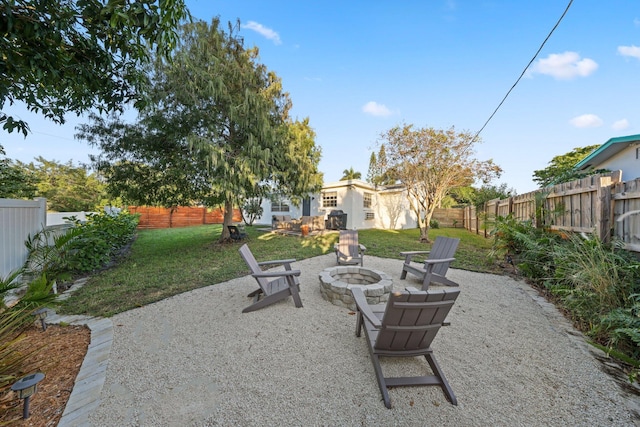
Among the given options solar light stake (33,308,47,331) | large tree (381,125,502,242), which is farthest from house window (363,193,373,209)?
solar light stake (33,308,47,331)

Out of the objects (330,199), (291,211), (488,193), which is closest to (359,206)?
(330,199)

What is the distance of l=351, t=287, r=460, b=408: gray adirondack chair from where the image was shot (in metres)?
1.88

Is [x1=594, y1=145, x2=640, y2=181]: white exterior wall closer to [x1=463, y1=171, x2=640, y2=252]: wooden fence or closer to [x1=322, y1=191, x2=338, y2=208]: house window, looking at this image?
[x1=463, y1=171, x2=640, y2=252]: wooden fence

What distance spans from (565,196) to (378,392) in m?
5.40

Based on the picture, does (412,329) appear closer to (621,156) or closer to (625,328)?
(625,328)

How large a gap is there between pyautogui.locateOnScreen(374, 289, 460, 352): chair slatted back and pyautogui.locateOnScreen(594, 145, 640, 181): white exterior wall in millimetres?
10001

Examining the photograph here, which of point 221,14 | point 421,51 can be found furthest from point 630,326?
point 221,14

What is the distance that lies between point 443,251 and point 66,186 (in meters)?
18.9

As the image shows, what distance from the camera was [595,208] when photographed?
3752 millimetres

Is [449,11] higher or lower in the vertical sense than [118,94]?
higher

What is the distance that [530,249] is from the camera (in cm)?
482

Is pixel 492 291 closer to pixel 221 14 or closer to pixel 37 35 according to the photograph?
pixel 37 35

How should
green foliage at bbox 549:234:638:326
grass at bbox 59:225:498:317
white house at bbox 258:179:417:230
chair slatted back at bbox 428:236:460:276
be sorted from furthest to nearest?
white house at bbox 258:179:417:230, chair slatted back at bbox 428:236:460:276, grass at bbox 59:225:498:317, green foliage at bbox 549:234:638:326

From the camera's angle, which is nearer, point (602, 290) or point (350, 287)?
point (602, 290)
